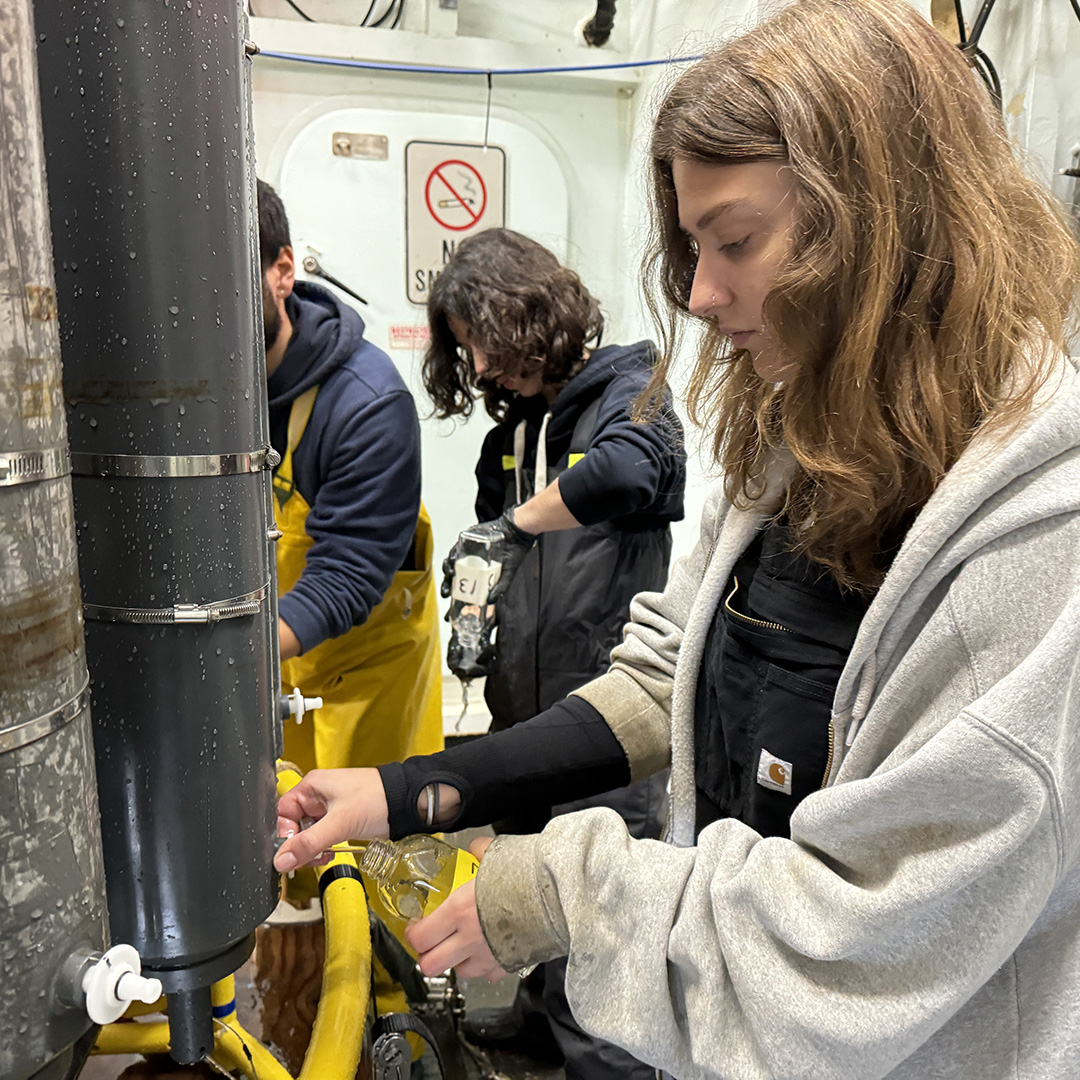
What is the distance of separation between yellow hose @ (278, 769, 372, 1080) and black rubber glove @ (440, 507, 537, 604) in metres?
A: 0.70

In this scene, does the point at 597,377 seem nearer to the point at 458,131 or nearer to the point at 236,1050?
the point at 236,1050

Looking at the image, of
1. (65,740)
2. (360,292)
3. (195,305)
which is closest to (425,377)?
(360,292)

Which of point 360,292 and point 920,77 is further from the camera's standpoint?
point 360,292

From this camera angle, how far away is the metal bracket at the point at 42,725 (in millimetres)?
437

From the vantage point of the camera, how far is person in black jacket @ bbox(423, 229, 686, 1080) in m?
1.60

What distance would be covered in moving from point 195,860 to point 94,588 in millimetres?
208

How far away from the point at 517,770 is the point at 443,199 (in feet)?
7.15

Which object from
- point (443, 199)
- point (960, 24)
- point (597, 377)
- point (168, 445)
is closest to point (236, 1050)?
point (168, 445)

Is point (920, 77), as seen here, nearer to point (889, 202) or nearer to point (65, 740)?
point (889, 202)

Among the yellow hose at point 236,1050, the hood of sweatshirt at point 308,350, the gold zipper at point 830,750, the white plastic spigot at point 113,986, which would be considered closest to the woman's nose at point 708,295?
the gold zipper at point 830,750

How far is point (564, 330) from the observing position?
5.48 feet

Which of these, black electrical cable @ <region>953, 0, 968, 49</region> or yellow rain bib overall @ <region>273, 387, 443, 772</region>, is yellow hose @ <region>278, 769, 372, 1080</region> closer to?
yellow rain bib overall @ <region>273, 387, 443, 772</region>

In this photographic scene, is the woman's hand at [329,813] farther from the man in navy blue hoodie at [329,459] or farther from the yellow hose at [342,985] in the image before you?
the man in navy blue hoodie at [329,459]

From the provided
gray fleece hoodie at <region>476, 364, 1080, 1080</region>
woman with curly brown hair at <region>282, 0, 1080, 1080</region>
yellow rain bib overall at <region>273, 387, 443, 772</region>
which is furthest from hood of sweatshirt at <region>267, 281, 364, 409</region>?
gray fleece hoodie at <region>476, 364, 1080, 1080</region>
